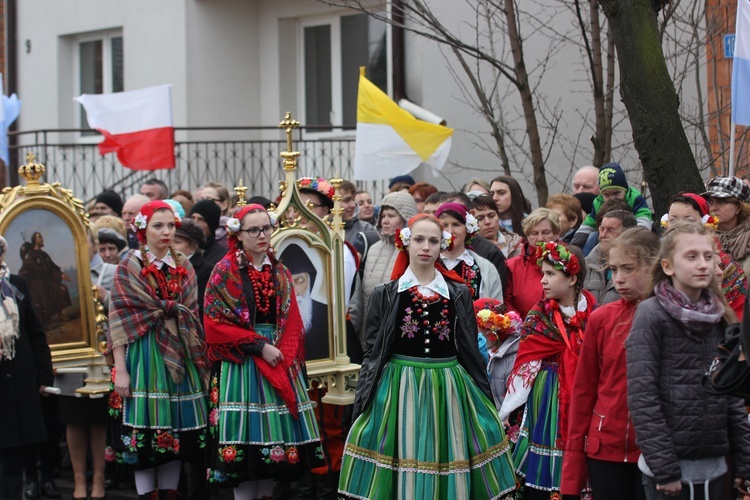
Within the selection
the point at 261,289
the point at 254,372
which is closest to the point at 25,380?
the point at 254,372

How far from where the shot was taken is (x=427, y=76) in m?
14.1

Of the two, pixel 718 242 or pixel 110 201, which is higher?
pixel 110 201

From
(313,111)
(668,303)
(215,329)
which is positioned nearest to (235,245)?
(215,329)

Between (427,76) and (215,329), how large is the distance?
747 centimetres

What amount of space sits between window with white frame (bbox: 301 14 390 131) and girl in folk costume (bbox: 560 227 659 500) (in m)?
10.5

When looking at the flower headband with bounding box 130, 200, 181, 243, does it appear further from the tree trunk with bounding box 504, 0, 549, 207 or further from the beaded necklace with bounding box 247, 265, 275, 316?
the tree trunk with bounding box 504, 0, 549, 207

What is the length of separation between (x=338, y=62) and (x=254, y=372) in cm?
976

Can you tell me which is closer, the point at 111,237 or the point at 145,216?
the point at 145,216

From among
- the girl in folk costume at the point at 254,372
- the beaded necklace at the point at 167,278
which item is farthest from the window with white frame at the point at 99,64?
the girl in folk costume at the point at 254,372

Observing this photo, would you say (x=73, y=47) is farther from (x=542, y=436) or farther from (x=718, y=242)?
(x=718, y=242)

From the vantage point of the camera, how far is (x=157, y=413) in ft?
25.7

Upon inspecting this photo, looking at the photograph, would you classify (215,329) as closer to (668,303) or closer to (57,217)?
(57,217)

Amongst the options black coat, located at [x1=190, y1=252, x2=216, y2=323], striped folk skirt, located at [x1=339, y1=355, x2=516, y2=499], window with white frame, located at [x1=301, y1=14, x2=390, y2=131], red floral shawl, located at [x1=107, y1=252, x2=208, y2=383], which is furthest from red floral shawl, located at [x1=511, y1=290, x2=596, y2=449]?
window with white frame, located at [x1=301, y1=14, x2=390, y2=131]

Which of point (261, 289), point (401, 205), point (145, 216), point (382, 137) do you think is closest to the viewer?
point (261, 289)
